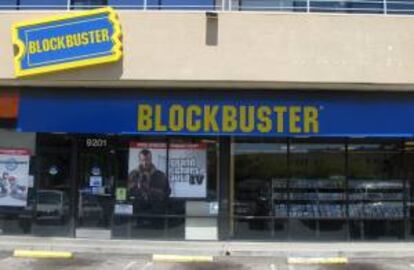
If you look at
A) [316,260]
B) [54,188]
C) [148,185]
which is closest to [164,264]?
[316,260]

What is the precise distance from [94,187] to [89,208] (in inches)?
23.9

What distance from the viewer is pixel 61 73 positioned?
2036cm

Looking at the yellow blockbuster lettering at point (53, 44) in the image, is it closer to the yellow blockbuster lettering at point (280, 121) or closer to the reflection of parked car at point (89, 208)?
the reflection of parked car at point (89, 208)

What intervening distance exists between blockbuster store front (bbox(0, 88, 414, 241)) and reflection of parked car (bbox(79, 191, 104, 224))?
1.1 inches

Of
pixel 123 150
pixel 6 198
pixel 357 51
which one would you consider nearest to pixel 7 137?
pixel 6 198

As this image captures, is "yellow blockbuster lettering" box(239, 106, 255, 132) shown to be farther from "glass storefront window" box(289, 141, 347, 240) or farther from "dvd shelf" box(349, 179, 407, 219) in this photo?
"dvd shelf" box(349, 179, 407, 219)

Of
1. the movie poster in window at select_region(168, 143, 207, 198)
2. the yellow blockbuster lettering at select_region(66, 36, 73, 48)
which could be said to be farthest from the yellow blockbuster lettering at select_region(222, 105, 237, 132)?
the yellow blockbuster lettering at select_region(66, 36, 73, 48)

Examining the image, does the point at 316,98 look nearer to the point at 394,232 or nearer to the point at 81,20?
the point at 394,232

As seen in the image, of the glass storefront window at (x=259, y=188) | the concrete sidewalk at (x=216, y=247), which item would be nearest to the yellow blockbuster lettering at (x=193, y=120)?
the glass storefront window at (x=259, y=188)

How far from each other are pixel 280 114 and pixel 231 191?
2583 millimetres

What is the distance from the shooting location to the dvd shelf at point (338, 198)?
830 inches

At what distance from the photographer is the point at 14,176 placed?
21.7m

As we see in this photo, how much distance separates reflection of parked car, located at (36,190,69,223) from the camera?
21.2 meters

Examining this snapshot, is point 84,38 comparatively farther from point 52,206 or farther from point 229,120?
point 52,206
